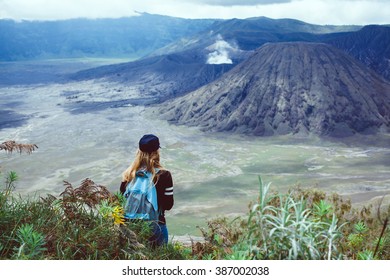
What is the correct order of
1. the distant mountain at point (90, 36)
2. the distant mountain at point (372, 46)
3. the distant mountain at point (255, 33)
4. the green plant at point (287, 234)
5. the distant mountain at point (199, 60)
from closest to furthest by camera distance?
the green plant at point (287, 234), the distant mountain at point (372, 46), the distant mountain at point (199, 60), the distant mountain at point (255, 33), the distant mountain at point (90, 36)

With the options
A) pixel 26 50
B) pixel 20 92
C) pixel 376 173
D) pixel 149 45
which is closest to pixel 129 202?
pixel 376 173

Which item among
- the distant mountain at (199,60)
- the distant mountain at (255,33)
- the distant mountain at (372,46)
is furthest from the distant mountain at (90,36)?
the distant mountain at (372,46)

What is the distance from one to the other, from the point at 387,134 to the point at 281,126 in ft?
28.5

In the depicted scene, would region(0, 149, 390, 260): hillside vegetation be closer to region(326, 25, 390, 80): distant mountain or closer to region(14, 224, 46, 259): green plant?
region(14, 224, 46, 259): green plant

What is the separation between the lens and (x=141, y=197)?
377cm

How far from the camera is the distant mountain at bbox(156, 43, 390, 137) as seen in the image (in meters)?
43.7

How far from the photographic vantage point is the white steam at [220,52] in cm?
8361

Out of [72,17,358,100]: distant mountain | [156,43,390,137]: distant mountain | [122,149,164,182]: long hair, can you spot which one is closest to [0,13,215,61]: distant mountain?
[72,17,358,100]: distant mountain

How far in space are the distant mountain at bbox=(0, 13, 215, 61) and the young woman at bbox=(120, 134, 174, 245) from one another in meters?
81.9

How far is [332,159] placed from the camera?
32.6 metres

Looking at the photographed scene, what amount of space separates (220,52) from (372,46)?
92.6ft

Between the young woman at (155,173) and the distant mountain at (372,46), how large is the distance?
64078 mm

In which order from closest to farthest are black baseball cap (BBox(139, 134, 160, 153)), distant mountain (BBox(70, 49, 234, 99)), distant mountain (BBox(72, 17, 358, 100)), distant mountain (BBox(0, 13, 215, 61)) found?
black baseball cap (BBox(139, 134, 160, 153)) → distant mountain (BBox(70, 49, 234, 99)) → distant mountain (BBox(72, 17, 358, 100)) → distant mountain (BBox(0, 13, 215, 61))

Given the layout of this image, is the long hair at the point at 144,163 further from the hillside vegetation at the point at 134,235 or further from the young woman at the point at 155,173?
the hillside vegetation at the point at 134,235
